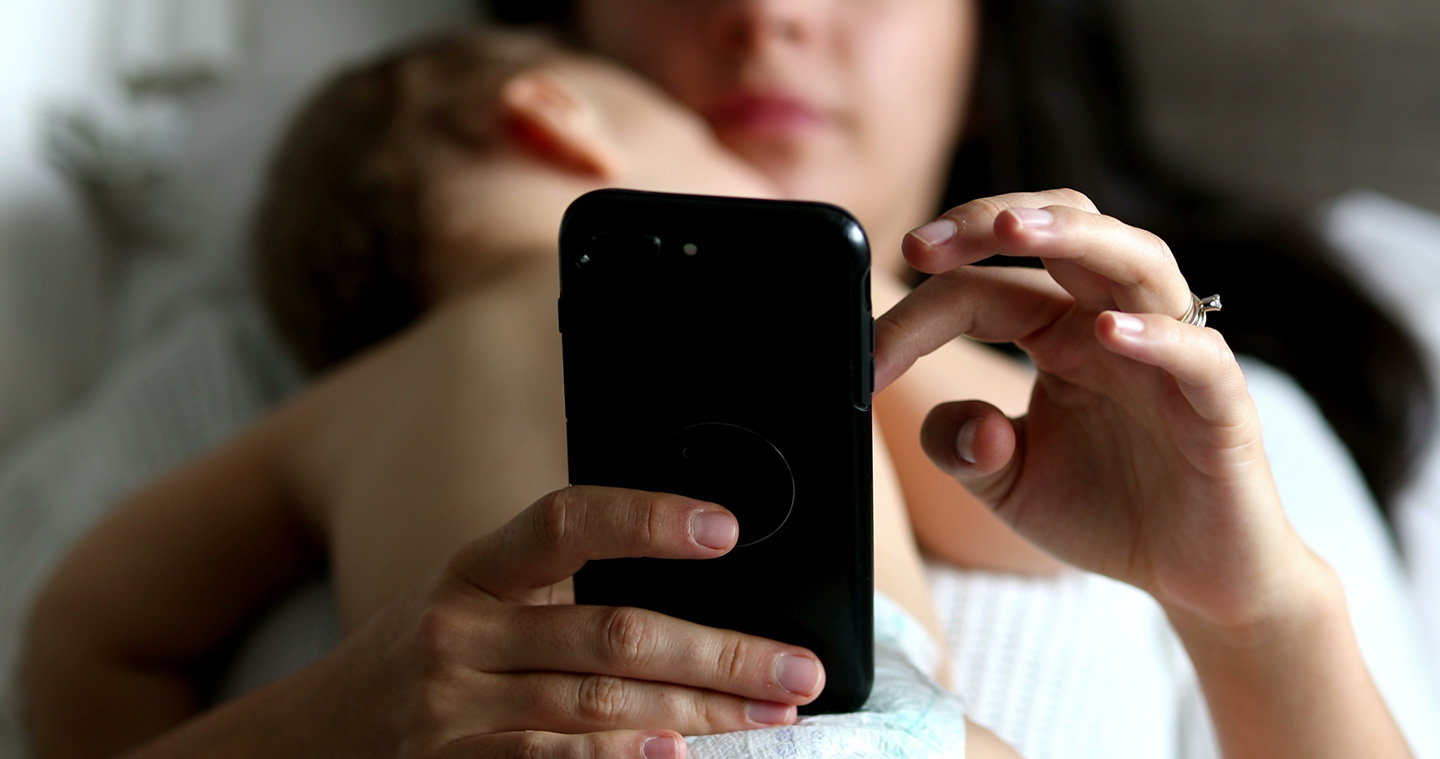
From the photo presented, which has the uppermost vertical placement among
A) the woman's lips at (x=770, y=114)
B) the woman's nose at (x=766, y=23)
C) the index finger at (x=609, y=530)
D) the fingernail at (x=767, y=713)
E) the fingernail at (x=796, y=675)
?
the woman's nose at (x=766, y=23)

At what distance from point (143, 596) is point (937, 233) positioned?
66cm

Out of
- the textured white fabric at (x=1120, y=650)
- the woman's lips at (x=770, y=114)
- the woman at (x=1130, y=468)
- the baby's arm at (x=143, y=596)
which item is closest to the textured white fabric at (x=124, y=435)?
the baby's arm at (x=143, y=596)

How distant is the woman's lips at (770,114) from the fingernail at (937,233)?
0.61m

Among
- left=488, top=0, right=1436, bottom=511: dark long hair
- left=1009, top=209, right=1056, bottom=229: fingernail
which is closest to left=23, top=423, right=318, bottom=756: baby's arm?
left=1009, top=209, right=1056, bottom=229: fingernail

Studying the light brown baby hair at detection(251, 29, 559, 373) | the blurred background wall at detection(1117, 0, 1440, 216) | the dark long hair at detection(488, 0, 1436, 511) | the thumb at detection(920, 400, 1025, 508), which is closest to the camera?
the thumb at detection(920, 400, 1025, 508)

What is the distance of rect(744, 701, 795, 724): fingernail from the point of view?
0.47 meters

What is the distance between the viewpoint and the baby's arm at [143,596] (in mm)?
791

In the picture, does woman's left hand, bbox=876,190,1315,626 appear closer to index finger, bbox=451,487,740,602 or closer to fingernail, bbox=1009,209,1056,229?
fingernail, bbox=1009,209,1056,229

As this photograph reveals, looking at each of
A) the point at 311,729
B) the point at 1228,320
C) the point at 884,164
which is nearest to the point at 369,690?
the point at 311,729

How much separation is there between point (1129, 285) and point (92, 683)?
0.76m

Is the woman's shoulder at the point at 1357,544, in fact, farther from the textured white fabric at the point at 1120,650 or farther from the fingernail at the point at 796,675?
the fingernail at the point at 796,675

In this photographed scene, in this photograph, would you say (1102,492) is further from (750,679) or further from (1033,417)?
(750,679)

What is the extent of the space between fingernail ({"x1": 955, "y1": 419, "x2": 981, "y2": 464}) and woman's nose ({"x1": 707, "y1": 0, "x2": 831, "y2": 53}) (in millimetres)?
592

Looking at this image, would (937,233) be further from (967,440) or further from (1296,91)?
(1296,91)
